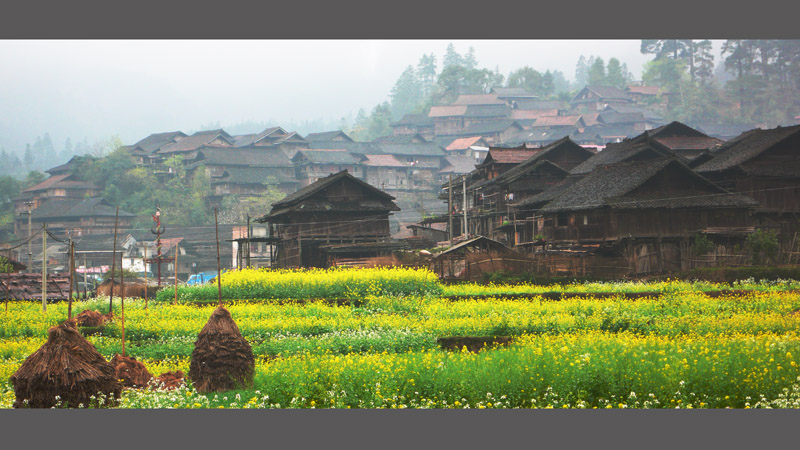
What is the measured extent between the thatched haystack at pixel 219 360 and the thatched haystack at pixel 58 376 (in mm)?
1250

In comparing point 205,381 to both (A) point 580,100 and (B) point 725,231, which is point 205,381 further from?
(A) point 580,100

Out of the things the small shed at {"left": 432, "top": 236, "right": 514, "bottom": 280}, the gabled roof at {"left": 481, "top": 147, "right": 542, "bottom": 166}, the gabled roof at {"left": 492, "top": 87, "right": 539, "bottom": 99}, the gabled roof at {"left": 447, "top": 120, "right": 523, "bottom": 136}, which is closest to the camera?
the small shed at {"left": 432, "top": 236, "right": 514, "bottom": 280}

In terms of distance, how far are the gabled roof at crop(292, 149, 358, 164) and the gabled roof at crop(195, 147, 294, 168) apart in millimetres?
3342

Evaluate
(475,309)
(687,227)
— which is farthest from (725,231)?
(475,309)

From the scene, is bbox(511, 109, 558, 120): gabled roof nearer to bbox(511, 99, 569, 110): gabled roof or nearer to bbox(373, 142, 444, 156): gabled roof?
bbox(511, 99, 569, 110): gabled roof

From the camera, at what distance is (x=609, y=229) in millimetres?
→ 25953

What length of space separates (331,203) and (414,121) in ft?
160

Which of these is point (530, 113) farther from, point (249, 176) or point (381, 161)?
point (249, 176)

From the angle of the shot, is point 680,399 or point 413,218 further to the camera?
point 413,218

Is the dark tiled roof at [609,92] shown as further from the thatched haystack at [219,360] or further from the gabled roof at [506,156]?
the thatched haystack at [219,360]

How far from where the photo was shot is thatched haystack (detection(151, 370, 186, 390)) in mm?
10859

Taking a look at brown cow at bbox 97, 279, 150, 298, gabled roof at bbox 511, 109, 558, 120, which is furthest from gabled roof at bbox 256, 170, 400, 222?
gabled roof at bbox 511, 109, 558, 120

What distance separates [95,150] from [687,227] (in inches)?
886

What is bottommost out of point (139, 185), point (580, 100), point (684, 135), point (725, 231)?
point (725, 231)
